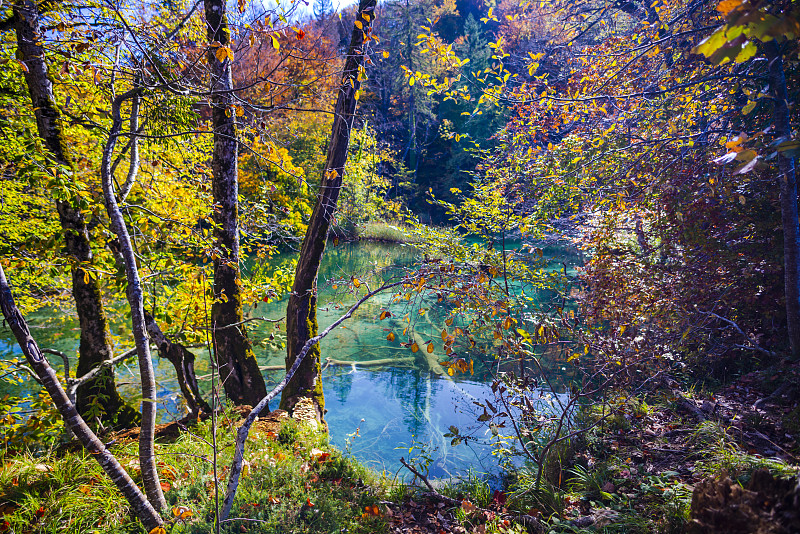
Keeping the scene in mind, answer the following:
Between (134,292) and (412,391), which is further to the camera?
(412,391)

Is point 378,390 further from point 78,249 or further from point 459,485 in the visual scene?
point 78,249

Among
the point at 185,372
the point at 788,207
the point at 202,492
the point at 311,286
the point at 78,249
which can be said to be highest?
the point at 788,207

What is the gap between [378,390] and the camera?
678 centimetres

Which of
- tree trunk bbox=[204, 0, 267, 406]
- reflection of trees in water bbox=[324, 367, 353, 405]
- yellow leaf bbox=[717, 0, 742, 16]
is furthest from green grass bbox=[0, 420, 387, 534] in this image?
yellow leaf bbox=[717, 0, 742, 16]

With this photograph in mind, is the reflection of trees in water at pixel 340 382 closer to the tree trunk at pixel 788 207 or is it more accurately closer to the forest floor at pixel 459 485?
the forest floor at pixel 459 485

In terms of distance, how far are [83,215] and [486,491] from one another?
435cm

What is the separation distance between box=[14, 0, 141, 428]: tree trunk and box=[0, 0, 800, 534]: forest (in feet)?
0.08

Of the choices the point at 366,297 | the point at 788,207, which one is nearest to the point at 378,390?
the point at 366,297

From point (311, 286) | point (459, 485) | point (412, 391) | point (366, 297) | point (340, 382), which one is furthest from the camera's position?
point (340, 382)

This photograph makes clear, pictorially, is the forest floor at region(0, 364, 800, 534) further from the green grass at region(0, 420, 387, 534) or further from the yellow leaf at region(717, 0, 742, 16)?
the yellow leaf at region(717, 0, 742, 16)

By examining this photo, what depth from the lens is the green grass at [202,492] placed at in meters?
2.62

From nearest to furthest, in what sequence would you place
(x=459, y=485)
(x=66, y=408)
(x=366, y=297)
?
(x=66, y=408), (x=366, y=297), (x=459, y=485)

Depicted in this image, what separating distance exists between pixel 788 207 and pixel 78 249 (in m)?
6.48

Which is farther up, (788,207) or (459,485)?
(788,207)
